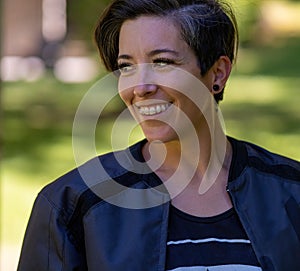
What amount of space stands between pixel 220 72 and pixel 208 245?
0.50 m

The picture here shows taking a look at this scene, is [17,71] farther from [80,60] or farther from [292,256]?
[292,256]

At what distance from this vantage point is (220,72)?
8.06ft

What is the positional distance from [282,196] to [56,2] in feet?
48.4

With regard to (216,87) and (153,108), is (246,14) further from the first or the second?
(153,108)

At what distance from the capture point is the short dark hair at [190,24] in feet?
7.57

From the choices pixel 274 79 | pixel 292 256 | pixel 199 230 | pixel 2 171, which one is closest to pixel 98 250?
pixel 199 230

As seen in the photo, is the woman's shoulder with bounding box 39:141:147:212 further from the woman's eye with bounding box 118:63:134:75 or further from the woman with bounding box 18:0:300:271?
the woman's eye with bounding box 118:63:134:75

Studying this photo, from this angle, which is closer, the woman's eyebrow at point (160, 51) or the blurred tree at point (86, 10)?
the woman's eyebrow at point (160, 51)

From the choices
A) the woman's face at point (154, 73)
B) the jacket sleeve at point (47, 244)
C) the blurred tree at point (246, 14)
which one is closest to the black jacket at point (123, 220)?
the jacket sleeve at point (47, 244)

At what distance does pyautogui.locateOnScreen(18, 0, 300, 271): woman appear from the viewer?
222 centimetres

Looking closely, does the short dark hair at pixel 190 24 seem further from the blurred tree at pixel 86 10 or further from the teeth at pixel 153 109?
the blurred tree at pixel 86 10

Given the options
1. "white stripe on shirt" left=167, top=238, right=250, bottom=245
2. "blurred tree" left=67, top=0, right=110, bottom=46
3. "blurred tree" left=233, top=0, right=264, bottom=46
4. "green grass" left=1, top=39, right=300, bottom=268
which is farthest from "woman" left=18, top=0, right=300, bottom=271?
"blurred tree" left=67, top=0, right=110, bottom=46

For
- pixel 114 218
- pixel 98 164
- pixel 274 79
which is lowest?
pixel 114 218

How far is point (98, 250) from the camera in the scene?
219 centimetres
